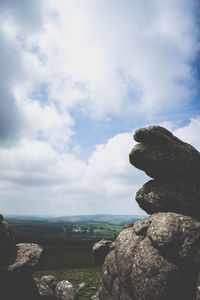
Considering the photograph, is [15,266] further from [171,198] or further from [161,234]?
[171,198]

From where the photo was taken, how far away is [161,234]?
21.5 m

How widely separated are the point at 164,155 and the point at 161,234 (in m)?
9.65

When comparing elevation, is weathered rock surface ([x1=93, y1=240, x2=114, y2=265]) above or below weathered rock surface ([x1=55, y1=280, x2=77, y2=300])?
above

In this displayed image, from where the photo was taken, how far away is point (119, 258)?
23547 mm

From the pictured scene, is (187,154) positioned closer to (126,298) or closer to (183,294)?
(183,294)

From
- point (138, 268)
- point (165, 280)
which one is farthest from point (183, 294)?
point (138, 268)

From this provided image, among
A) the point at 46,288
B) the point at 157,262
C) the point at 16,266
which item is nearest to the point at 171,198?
the point at 157,262

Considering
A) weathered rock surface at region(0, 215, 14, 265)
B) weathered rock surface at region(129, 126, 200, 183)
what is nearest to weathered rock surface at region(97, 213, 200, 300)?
weathered rock surface at region(129, 126, 200, 183)

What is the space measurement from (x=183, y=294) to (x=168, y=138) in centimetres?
1660

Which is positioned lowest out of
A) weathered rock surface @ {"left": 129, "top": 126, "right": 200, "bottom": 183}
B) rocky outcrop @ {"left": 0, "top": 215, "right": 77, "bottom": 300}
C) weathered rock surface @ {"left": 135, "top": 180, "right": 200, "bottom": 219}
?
rocky outcrop @ {"left": 0, "top": 215, "right": 77, "bottom": 300}

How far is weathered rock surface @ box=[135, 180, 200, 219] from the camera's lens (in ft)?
85.5

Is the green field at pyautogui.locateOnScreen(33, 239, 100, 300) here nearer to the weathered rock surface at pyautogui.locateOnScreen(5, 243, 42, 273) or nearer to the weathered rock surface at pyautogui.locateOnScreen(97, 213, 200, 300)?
the weathered rock surface at pyautogui.locateOnScreen(5, 243, 42, 273)

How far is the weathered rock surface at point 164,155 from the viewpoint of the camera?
26.5 metres

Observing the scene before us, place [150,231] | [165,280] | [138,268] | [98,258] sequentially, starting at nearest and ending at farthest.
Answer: [165,280], [138,268], [150,231], [98,258]
